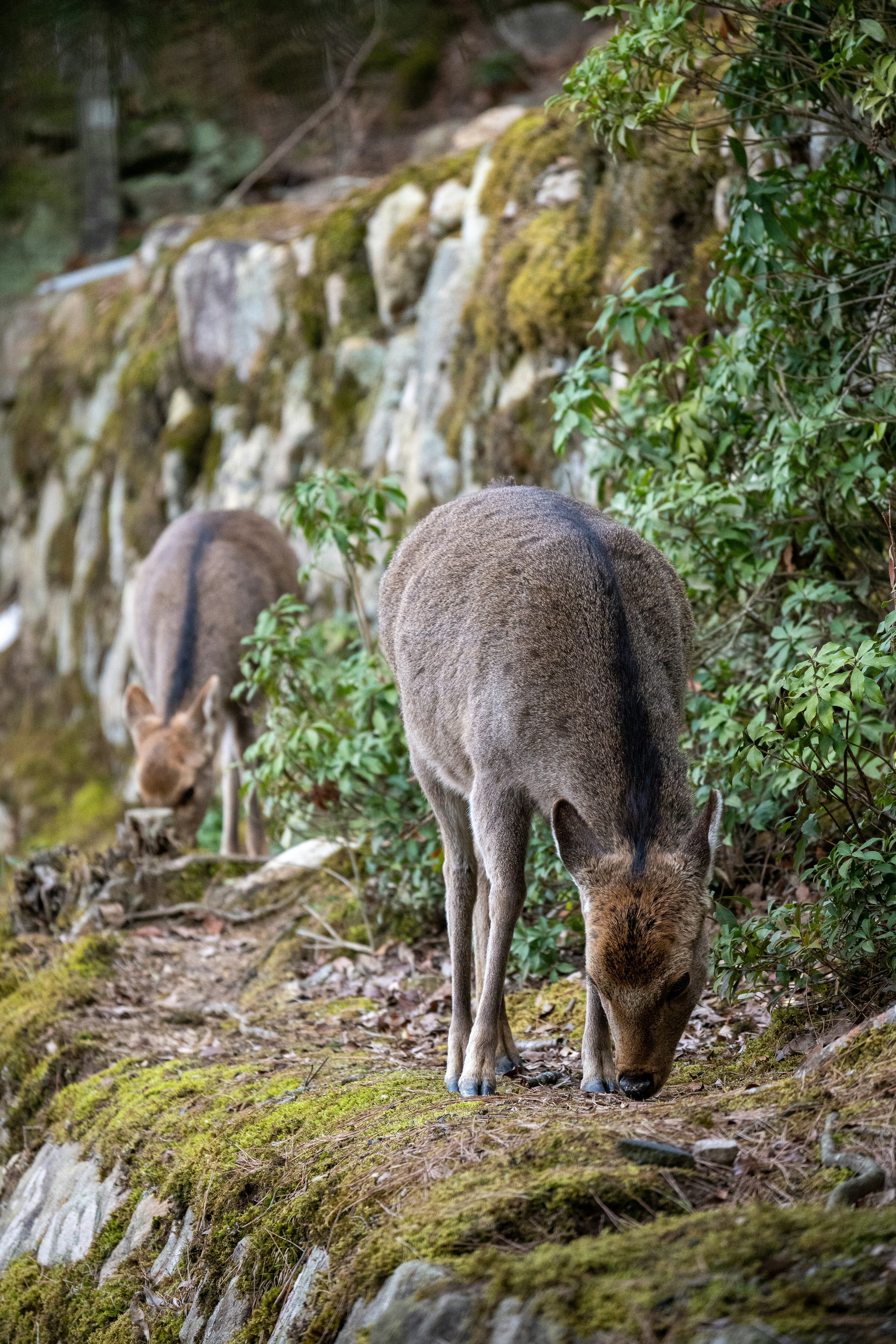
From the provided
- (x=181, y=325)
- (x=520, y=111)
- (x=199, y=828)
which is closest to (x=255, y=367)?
(x=181, y=325)

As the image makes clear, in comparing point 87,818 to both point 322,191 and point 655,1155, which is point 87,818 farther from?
point 655,1155

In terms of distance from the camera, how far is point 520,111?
14836 mm

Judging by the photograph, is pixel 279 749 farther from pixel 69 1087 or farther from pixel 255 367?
pixel 255 367

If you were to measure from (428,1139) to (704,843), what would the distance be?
1.38 meters

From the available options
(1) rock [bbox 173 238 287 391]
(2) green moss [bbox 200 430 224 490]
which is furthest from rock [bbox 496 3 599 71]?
(2) green moss [bbox 200 430 224 490]

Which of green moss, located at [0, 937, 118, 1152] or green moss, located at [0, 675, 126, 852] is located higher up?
green moss, located at [0, 937, 118, 1152]

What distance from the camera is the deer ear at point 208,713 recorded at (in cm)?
1073

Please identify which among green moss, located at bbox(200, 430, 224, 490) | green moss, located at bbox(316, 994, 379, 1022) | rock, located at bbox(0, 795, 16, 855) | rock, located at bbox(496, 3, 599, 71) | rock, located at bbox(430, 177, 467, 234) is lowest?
rock, located at bbox(0, 795, 16, 855)

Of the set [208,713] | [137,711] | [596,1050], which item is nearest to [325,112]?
[137,711]

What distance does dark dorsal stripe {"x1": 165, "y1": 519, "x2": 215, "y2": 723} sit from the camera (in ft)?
35.9

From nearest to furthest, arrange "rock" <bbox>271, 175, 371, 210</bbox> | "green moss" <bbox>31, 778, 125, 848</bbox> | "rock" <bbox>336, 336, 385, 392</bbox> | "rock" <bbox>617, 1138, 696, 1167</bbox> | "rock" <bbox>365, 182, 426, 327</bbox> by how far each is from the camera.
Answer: "rock" <bbox>617, 1138, 696, 1167</bbox>
"rock" <bbox>365, 182, 426, 327</bbox>
"rock" <bbox>336, 336, 385, 392</bbox>
"green moss" <bbox>31, 778, 125, 848</bbox>
"rock" <bbox>271, 175, 371, 210</bbox>

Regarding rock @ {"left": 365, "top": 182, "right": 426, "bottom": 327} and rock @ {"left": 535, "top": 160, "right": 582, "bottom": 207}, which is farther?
rock @ {"left": 365, "top": 182, "right": 426, "bottom": 327}

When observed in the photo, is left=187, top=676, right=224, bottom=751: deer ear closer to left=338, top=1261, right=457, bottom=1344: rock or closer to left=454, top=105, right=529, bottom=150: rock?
left=454, top=105, right=529, bottom=150: rock

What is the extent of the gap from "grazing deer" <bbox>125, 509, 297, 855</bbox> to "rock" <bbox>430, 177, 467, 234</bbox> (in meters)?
3.89
